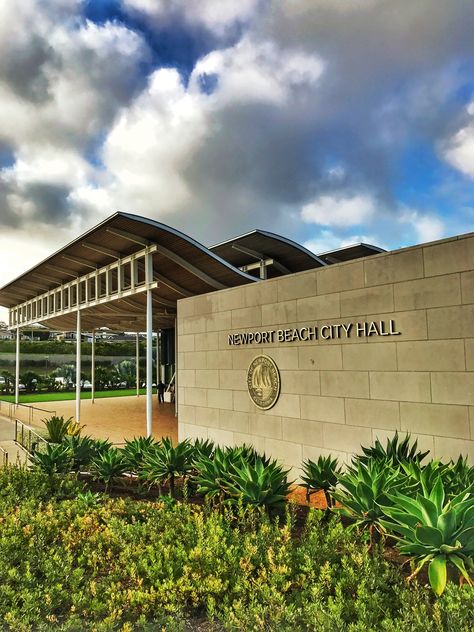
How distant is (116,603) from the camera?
3887 millimetres

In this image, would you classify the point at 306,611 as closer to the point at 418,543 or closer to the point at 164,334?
the point at 418,543

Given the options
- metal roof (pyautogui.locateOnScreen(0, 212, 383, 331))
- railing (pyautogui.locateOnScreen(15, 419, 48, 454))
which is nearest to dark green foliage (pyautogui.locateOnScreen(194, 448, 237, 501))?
railing (pyautogui.locateOnScreen(15, 419, 48, 454))

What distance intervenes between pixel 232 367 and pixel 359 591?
24.7 ft

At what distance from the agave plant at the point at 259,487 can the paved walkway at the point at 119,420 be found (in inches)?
420

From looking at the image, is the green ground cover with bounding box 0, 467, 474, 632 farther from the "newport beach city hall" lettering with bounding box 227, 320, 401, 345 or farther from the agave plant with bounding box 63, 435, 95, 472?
the "newport beach city hall" lettering with bounding box 227, 320, 401, 345

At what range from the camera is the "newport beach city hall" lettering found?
26.2ft

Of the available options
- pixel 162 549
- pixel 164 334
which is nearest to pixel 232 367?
pixel 162 549

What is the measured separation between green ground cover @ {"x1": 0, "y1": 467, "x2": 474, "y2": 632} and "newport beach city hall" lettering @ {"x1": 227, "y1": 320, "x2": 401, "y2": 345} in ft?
12.4

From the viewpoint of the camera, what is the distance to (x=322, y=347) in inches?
352

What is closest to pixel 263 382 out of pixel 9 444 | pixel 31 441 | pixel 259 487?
pixel 259 487

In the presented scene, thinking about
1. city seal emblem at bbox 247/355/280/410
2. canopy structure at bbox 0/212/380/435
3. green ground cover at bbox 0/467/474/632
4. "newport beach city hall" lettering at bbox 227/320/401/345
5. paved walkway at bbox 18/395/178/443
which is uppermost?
canopy structure at bbox 0/212/380/435

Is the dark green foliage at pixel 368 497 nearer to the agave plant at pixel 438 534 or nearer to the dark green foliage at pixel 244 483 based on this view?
the agave plant at pixel 438 534

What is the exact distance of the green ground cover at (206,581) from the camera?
11.2ft

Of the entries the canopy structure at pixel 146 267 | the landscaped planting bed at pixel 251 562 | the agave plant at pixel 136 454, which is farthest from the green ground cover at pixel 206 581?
the canopy structure at pixel 146 267
